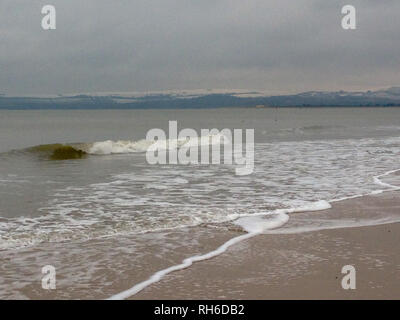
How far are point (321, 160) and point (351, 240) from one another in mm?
11518

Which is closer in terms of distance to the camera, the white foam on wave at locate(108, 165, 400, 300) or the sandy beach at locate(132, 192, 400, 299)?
the sandy beach at locate(132, 192, 400, 299)

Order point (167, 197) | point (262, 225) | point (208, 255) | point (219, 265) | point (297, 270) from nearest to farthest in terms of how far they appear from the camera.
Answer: point (297, 270), point (219, 265), point (208, 255), point (262, 225), point (167, 197)

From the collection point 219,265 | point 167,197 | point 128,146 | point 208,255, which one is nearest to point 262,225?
point 208,255

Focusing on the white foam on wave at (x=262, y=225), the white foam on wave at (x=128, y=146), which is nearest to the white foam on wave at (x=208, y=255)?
the white foam on wave at (x=262, y=225)

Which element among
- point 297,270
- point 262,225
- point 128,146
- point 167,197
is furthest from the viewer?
point 128,146

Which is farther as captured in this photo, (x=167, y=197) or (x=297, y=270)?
(x=167, y=197)

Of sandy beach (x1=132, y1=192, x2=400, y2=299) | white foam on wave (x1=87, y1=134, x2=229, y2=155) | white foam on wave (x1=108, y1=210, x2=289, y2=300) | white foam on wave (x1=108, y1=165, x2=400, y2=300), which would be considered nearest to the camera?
sandy beach (x1=132, y1=192, x2=400, y2=299)

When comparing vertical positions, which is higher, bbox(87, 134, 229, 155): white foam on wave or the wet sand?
bbox(87, 134, 229, 155): white foam on wave

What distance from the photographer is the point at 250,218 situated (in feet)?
27.3

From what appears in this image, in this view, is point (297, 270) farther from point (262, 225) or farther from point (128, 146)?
point (128, 146)

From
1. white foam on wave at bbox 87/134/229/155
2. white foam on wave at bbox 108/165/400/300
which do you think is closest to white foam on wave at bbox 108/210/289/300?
white foam on wave at bbox 108/165/400/300

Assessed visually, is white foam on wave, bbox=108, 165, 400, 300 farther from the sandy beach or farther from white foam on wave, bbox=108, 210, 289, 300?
the sandy beach

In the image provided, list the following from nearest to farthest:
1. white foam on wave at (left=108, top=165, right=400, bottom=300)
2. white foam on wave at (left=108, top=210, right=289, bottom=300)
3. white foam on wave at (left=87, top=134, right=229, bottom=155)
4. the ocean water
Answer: white foam on wave at (left=108, top=210, right=289, bottom=300)
white foam on wave at (left=108, top=165, right=400, bottom=300)
the ocean water
white foam on wave at (left=87, top=134, right=229, bottom=155)
